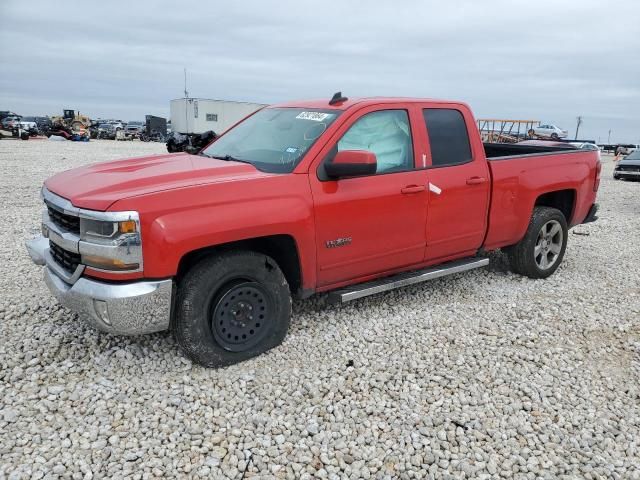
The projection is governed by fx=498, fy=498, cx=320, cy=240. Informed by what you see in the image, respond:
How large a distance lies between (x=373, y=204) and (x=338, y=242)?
42 cm

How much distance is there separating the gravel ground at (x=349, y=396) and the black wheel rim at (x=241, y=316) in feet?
0.61

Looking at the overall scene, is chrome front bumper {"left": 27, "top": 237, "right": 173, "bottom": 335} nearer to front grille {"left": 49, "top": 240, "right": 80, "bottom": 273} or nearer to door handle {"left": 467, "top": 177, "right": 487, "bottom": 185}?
front grille {"left": 49, "top": 240, "right": 80, "bottom": 273}

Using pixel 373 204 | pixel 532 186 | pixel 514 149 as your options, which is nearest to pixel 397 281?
pixel 373 204

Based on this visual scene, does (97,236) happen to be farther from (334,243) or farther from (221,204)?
(334,243)

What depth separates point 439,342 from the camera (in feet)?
13.0

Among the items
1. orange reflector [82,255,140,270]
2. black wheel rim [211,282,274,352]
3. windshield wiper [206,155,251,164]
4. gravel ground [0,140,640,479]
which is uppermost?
windshield wiper [206,155,251,164]

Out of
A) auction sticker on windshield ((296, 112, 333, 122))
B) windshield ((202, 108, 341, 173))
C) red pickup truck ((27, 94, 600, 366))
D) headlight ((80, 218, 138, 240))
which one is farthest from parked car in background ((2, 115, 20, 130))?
headlight ((80, 218, 138, 240))

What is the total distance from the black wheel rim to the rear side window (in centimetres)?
195

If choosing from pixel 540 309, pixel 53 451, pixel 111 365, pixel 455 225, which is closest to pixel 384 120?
pixel 455 225

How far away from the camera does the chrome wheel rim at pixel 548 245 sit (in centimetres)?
549

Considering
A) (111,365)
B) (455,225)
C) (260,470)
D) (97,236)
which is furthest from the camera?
(455,225)

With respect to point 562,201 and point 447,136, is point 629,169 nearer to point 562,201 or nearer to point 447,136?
point 562,201

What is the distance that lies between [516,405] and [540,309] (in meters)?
1.79

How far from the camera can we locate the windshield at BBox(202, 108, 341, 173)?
3.78 metres
